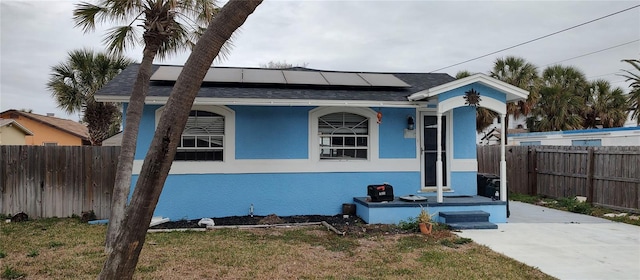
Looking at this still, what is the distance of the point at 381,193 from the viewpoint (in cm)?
850

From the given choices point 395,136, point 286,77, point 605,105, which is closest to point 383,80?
point 395,136

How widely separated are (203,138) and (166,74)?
186cm

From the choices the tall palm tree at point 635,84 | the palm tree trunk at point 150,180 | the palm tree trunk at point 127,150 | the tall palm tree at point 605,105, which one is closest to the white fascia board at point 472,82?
the palm tree trunk at point 127,150

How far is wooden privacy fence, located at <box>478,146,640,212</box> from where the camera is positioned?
980 centimetres

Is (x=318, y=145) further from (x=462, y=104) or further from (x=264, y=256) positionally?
(x=264, y=256)

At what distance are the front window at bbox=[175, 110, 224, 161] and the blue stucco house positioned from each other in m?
0.02

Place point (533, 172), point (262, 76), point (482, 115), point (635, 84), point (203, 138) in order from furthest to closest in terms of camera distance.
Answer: point (482, 115)
point (635, 84)
point (533, 172)
point (262, 76)
point (203, 138)

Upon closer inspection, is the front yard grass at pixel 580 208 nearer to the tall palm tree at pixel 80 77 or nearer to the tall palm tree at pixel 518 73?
the tall palm tree at pixel 518 73

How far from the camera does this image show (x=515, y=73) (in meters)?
19.7

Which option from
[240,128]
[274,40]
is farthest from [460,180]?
[274,40]

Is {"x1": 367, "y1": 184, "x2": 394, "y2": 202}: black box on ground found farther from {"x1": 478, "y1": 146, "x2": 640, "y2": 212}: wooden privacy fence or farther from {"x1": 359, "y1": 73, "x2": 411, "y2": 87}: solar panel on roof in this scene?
{"x1": 478, "y1": 146, "x2": 640, "y2": 212}: wooden privacy fence

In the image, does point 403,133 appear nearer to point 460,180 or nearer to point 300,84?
point 460,180

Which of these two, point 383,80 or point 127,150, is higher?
point 383,80

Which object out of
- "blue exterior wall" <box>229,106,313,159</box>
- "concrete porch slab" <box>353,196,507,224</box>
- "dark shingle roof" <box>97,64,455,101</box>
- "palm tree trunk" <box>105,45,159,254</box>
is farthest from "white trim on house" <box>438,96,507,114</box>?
"palm tree trunk" <box>105,45,159,254</box>
